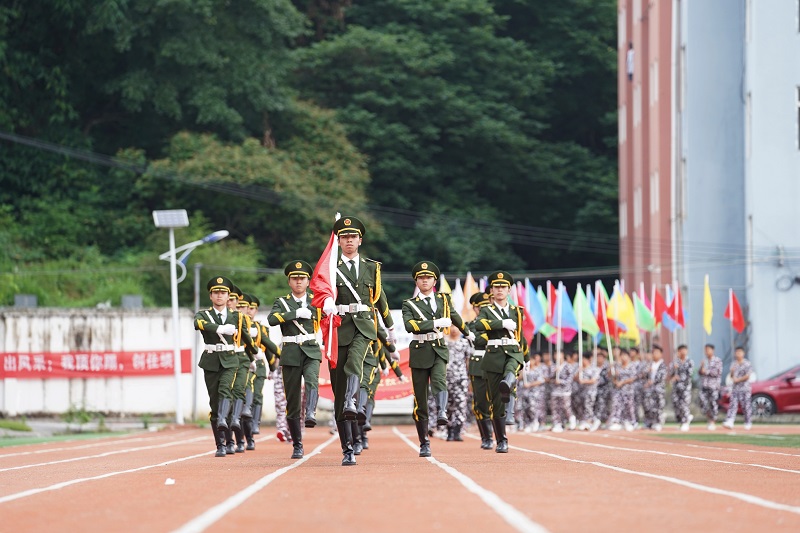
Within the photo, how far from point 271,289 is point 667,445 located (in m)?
33.9

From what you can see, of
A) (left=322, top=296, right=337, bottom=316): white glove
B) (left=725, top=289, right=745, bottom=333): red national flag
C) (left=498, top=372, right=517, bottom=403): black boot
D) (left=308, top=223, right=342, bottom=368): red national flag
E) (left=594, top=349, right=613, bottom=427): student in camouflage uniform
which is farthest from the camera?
(left=725, top=289, right=745, bottom=333): red national flag

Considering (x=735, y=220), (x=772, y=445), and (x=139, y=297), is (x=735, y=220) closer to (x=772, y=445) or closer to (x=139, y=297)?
(x=139, y=297)

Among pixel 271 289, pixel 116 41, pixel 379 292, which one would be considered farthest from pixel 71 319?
pixel 379 292

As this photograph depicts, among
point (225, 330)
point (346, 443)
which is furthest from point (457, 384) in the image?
point (346, 443)

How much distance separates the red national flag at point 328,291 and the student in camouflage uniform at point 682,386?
19.5 meters

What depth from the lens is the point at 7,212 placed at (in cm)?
5672

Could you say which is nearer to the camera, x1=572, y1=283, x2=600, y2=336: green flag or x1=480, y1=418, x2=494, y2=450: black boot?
x1=480, y1=418, x2=494, y2=450: black boot

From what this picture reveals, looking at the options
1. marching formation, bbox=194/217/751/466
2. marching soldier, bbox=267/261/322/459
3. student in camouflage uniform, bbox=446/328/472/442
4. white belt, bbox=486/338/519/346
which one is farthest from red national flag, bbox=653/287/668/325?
marching soldier, bbox=267/261/322/459

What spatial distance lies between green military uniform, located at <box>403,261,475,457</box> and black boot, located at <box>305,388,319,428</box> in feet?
4.41

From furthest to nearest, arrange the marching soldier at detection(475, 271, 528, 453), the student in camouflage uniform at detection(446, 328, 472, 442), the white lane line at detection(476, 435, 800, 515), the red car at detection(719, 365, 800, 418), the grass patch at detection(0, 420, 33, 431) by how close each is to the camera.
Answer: the red car at detection(719, 365, 800, 418) → the grass patch at detection(0, 420, 33, 431) → the student in camouflage uniform at detection(446, 328, 472, 442) → the marching soldier at detection(475, 271, 528, 453) → the white lane line at detection(476, 435, 800, 515)

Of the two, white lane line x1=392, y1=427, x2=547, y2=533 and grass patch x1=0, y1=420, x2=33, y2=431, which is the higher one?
white lane line x1=392, y1=427, x2=547, y2=533

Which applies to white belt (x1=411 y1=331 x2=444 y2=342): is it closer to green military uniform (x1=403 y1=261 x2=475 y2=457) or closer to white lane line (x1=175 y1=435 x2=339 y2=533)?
green military uniform (x1=403 y1=261 x2=475 y2=457)

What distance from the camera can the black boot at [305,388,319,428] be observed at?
627 inches

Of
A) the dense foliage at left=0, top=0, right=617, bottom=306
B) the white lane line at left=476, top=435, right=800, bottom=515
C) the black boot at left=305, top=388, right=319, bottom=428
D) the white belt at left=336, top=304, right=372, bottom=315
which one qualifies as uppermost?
the dense foliage at left=0, top=0, right=617, bottom=306
